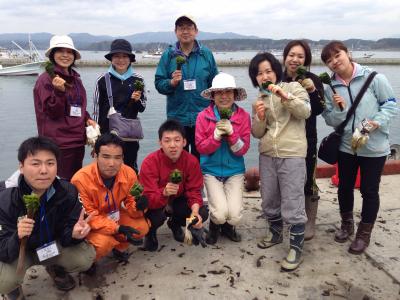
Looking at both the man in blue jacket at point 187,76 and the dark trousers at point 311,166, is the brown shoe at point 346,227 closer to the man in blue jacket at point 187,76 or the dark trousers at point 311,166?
the dark trousers at point 311,166

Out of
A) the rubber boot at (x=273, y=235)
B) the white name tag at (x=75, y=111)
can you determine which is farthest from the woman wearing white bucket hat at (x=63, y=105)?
the rubber boot at (x=273, y=235)

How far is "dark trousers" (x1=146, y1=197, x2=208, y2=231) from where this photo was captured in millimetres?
3644

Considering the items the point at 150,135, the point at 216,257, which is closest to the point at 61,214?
the point at 216,257

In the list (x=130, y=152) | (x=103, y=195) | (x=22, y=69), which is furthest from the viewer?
(x=22, y=69)

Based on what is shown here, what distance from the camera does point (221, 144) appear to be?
12.3 ft

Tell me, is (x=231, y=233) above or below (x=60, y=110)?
below

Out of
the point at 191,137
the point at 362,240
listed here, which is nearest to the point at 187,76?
the point at 191,137

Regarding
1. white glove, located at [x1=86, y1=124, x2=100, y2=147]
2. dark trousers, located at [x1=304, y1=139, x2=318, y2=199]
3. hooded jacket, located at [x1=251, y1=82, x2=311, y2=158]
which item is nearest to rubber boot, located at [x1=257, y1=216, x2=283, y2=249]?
dark trousers, located at [x1=304, y1=139, x2=318, y2=199]

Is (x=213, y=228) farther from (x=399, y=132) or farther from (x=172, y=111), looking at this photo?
(x=399, y=132)

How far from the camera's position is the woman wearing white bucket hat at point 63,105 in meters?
3.57

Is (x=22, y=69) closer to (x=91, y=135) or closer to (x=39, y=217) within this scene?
(x=91, y=135)

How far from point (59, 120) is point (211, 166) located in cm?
157

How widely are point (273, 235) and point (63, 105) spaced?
2413mm

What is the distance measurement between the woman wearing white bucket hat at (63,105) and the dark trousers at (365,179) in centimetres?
253
